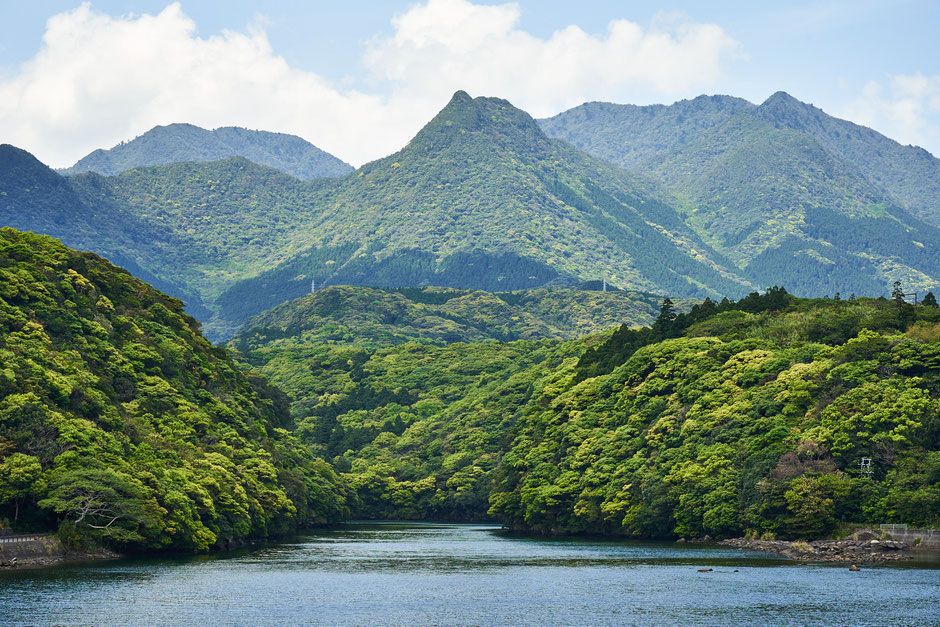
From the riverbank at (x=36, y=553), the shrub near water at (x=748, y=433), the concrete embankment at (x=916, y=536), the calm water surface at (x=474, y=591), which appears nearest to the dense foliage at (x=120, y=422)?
the riverbank at (x=36, y=553)

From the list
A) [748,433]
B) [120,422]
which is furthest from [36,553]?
[748,433]

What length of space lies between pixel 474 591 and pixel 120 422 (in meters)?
41.6

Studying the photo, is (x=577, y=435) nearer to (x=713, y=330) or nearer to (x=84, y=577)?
(x=713, y=330)

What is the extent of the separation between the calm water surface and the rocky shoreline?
4050 millimetres

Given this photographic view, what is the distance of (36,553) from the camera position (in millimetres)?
95875

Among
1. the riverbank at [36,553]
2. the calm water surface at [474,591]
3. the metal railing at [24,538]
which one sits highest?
the metal railing at [24,538]

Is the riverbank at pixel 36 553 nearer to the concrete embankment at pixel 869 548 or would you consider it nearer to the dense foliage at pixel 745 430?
the concrete embankment at pixel 869 548

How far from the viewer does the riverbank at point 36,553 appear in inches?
3634

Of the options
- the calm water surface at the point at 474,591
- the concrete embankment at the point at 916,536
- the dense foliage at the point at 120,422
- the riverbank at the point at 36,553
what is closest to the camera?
the calm water surface at the point at 474,591

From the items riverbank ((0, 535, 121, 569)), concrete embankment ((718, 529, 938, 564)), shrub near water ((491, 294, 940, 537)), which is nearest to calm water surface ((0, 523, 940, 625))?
riverbank ((0, 535, 121, 569))

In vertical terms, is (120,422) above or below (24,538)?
above

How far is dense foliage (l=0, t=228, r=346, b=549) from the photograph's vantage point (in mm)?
100625

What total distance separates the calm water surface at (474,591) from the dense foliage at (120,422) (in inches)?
213

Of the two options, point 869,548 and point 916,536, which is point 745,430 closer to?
point 869,548
